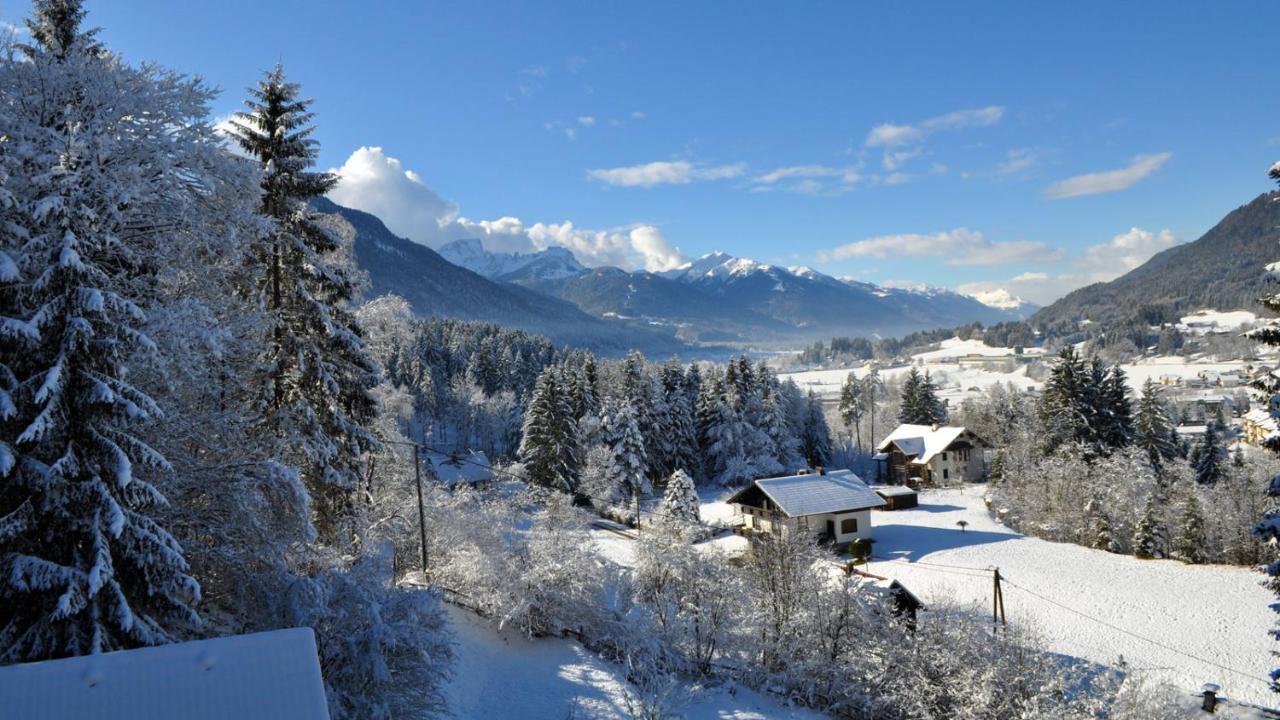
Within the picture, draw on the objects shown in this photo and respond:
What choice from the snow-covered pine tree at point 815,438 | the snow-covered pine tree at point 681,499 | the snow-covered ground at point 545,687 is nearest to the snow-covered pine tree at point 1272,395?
the snow-covered ground at point 545,687

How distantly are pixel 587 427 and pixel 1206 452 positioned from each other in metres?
51.6

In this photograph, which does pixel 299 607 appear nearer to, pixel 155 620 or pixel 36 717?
pixel 155 620

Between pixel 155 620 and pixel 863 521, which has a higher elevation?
pixel 155 620

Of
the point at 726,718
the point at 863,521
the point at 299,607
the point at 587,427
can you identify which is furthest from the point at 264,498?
the point at 587,427

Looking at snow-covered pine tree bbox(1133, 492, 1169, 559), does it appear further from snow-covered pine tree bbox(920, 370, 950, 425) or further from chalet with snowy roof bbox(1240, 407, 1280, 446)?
snow-covered pine tree bbox(920, 370, 950, 425)

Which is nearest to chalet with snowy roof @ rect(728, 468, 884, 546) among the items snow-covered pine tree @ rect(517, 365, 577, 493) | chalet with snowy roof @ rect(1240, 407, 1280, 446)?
Answer: snow-covered pine tree @ rect(517, 365, 577, 493)

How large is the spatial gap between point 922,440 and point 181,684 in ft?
240

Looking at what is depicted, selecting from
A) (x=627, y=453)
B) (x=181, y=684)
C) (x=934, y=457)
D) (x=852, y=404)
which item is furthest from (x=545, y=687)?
(x=852, y=404)

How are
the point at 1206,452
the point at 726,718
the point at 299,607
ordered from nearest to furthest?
the point at 299,607
the point at 726,718
the point at 1206,452

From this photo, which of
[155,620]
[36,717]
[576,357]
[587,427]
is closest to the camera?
[36,717]

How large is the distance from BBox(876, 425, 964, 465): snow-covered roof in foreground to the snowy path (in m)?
23.0

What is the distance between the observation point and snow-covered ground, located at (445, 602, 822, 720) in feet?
63.9

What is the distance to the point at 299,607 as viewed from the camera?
11102 mm

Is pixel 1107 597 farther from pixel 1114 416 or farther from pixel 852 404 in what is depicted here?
pixel 852 404
